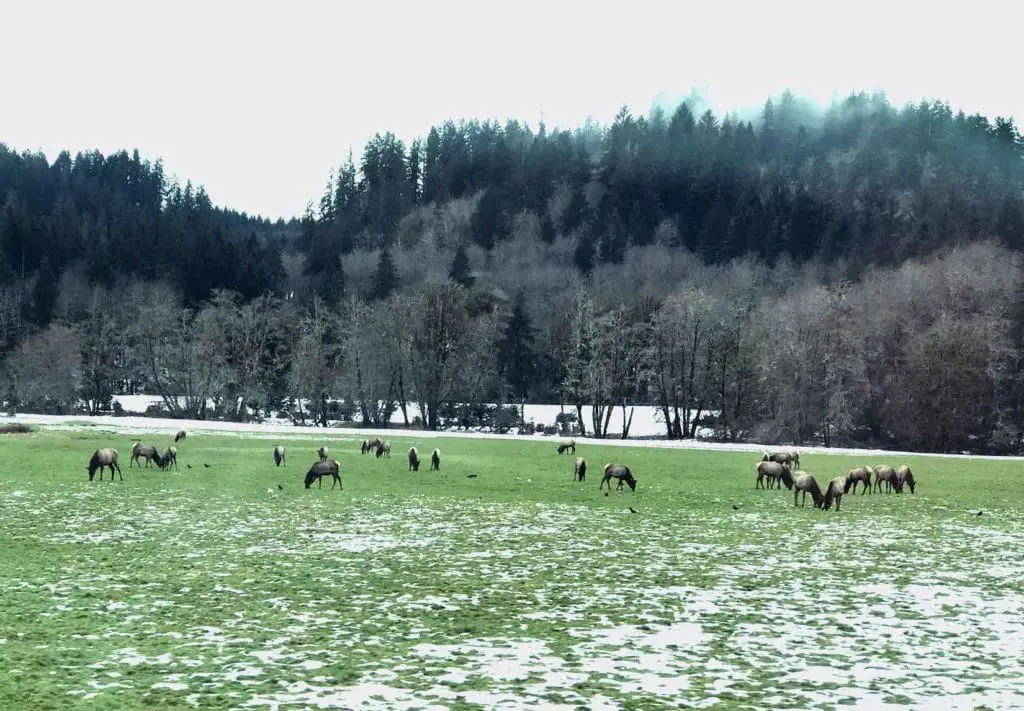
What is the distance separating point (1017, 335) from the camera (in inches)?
3408

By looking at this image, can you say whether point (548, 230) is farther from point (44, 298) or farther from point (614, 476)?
point (614, 476)

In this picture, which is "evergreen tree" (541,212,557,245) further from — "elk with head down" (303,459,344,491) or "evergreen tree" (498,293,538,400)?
"elk with head down" (303,459,344,491)

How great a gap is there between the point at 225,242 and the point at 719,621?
6391 inches

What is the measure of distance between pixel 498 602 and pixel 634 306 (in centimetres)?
10320

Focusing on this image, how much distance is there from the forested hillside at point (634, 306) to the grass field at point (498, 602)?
52548 mm

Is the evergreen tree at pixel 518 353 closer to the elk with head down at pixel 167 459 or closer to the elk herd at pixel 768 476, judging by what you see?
the elk herd at pixel 768 476

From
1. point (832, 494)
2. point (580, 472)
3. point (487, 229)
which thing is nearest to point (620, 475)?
point (580, 472)

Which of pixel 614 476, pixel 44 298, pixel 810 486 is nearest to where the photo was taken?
pixel 810 486

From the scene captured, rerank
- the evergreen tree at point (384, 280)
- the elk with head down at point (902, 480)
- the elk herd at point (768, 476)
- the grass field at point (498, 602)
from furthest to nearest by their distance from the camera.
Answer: the evergreen tree at point (384, 280), the elk with head down at point (902, 480), the elk herd at point (768, 476), the grass field at point (498, 602)

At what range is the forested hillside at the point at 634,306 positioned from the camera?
278 ft

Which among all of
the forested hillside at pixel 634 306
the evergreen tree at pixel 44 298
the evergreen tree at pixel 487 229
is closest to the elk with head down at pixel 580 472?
the forested hillside at pixel 634 306

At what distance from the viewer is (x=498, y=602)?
16703 mm

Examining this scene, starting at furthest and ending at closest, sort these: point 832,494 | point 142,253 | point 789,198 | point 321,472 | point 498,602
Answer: point 789,198 < point 142,253 < point 321,472 < point 832,494 < point 498,602

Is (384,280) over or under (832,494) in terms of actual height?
over
